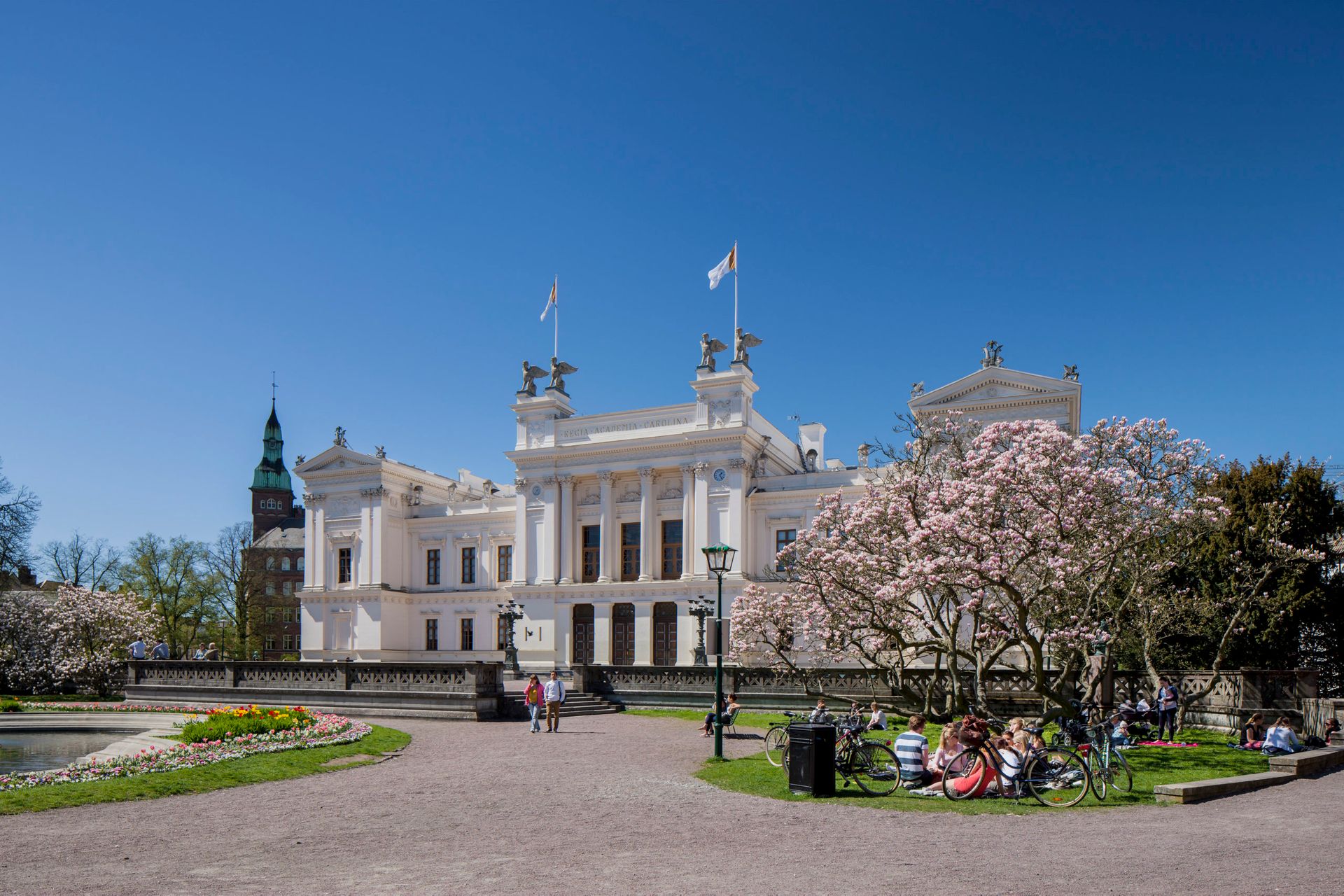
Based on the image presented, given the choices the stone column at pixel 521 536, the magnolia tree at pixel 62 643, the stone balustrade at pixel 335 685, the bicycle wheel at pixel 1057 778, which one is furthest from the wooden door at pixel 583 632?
the bicycle wheel at pixel 1057 778

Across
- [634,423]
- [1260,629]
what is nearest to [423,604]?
[634,423]

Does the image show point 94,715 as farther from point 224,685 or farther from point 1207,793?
point 1207,793

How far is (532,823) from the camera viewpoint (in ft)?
43.2

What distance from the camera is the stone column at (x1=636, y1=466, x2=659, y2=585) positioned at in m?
49.1

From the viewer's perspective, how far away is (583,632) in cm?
5016

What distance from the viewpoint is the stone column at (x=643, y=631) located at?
48094 millimetres

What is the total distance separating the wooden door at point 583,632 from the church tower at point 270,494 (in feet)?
217

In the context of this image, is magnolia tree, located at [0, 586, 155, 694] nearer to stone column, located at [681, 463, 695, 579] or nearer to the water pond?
the water pond

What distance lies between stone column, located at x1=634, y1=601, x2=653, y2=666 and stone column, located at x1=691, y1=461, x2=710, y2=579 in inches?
126

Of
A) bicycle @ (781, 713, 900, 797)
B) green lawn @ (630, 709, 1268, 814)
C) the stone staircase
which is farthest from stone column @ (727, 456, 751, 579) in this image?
bicycle @ (781, 713, 900, 797)

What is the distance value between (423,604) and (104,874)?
4746cm

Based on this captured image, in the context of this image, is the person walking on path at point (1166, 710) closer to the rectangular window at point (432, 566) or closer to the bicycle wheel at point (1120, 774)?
the bicycle wheel at point (1120, 774)

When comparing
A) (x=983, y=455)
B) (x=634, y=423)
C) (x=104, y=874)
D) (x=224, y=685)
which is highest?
(x=634, y=423)

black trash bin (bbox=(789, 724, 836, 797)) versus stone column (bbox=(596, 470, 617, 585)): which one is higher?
stone column (bbox=(596, 470, 617, 585))
